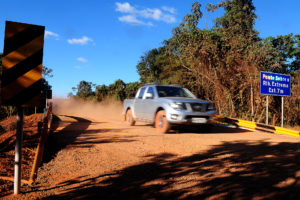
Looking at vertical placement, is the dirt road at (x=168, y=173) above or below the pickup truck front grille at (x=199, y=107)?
below

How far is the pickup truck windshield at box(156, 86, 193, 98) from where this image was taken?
29.2 ft

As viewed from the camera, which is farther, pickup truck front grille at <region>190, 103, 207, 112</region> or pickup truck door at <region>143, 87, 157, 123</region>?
pickup truck door at <region>143, 87, 157, 123</region>

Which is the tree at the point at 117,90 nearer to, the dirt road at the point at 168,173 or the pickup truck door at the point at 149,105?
the pickup truck door at the point at 149,105

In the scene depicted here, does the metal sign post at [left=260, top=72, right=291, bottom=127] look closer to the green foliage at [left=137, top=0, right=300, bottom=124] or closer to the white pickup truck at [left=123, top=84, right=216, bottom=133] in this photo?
the green foliage at [left=137, top=0, right=300, bottom=124]

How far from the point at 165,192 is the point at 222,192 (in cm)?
68

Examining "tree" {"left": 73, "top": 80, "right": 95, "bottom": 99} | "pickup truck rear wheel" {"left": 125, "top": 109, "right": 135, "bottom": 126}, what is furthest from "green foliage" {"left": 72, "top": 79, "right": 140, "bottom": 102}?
"pickup truck rear wheel" {"left": 125, "top": 109, "right": 135, "bottom": 126}

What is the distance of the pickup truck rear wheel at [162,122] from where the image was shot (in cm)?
788

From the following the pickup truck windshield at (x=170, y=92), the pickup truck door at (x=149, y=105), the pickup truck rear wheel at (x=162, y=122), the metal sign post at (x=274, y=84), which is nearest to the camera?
the pickup truck rear wheel at (x=162, y=122)

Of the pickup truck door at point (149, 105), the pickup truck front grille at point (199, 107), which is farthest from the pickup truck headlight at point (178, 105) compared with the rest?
the pickup truck door at point (149, 105)

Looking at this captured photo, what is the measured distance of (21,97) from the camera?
2881 millimetres

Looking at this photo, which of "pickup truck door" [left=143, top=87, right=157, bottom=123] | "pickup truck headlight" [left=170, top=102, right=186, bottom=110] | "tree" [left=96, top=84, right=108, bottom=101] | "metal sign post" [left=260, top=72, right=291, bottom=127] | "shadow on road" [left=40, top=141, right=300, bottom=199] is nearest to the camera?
"shadow on road" [left=40, top=141, right=300, bottom=199]

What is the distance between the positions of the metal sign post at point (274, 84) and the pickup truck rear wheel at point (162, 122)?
591 centimetres

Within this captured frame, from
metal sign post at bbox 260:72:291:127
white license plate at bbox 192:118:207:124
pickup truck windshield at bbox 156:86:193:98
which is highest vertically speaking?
metal sign post at bbox 260:72:291:127

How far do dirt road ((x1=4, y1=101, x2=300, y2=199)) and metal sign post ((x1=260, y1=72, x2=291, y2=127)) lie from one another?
264 inches
